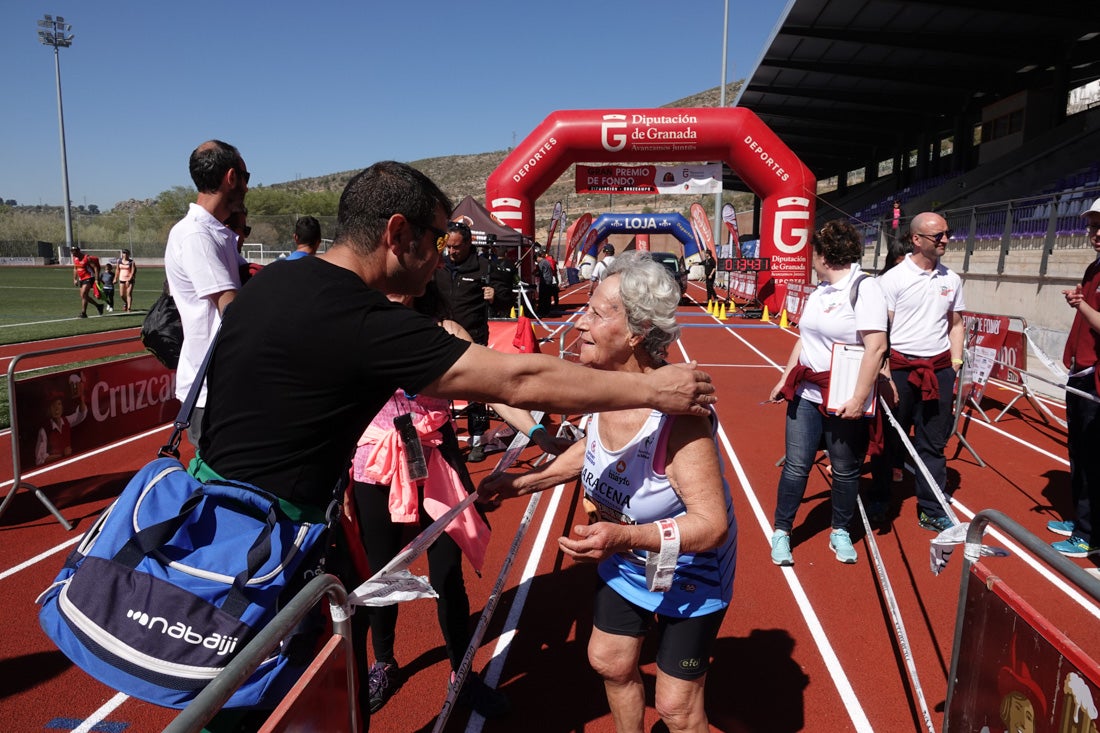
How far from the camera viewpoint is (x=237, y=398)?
1555 mm

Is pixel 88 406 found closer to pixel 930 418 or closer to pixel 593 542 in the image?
pixel 593 542

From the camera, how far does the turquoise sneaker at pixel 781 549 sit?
444 cm

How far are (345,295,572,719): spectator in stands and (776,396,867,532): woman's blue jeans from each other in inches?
85.6

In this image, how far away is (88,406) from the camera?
557 cm

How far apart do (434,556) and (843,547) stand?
2.99 metres

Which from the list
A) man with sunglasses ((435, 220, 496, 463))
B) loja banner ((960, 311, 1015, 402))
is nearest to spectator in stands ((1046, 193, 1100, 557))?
loja banner ((960, 311, 1015, 402))

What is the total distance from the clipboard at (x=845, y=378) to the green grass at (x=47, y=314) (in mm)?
9204

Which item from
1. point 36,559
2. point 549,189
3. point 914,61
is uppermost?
point 549,189

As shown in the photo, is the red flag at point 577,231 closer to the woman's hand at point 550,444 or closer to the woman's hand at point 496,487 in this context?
the woman's hand at point 550,444

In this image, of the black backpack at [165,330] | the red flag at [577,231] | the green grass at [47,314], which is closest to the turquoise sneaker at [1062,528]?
the black backpack at [165,330]

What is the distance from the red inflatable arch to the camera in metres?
17.6

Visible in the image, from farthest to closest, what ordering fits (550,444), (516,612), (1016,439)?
(1016,439) < (516,612) < (550,444)

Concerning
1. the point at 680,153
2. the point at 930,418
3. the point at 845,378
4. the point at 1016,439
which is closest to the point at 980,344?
the point at 1016,439

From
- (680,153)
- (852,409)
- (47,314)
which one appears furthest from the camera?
(47,314)
